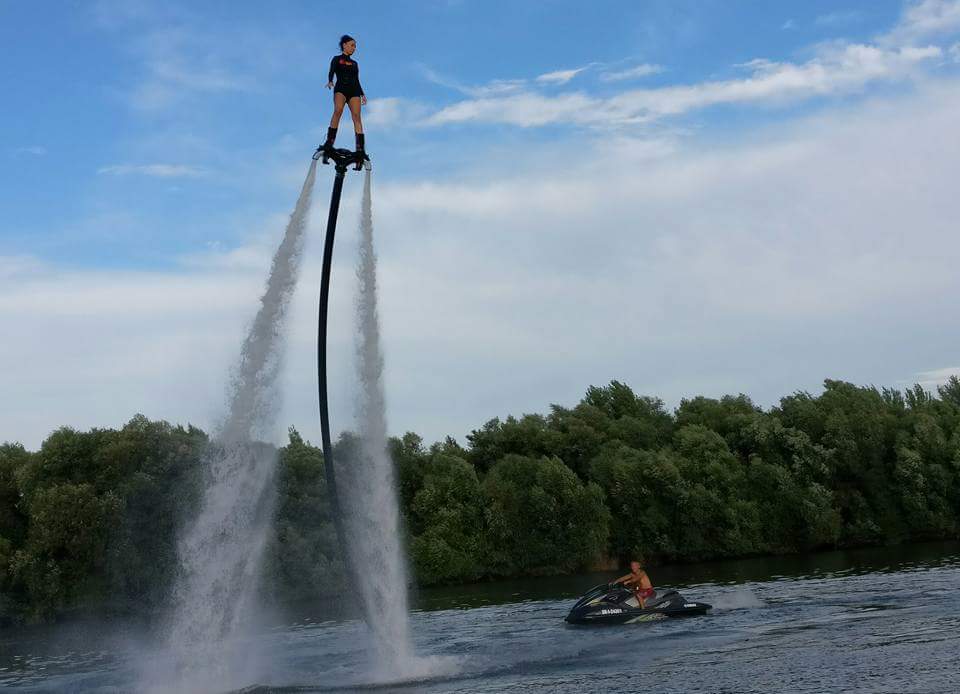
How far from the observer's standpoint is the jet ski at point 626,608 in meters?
42.9

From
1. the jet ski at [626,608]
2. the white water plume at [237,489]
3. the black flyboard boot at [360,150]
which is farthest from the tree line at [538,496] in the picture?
the black flyboard boot at [360,150]

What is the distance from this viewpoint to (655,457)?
7844cm

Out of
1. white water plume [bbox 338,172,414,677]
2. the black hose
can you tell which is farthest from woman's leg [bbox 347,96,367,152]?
white water plume [bbox 338,172,414,677]

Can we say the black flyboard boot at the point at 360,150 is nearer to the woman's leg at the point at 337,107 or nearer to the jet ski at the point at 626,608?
A: the woman's leg at the point at 337,107

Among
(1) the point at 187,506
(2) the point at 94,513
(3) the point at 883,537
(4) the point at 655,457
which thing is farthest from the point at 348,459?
(3) the point at 883,537

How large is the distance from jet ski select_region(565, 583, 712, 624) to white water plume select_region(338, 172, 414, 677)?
16.4 metres

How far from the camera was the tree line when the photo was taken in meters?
63.9

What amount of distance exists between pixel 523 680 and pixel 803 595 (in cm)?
2082

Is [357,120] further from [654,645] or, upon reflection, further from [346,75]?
Answer: [654,645]

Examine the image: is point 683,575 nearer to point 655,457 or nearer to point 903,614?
point 655,457

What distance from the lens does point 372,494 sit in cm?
2798

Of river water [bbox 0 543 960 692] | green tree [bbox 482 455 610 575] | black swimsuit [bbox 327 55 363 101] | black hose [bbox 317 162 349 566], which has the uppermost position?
black swimsuit [bbox 327 55 363 101]

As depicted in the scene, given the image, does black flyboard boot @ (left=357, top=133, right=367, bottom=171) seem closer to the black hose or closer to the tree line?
the black hose

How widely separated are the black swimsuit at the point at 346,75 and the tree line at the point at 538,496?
44.2m
